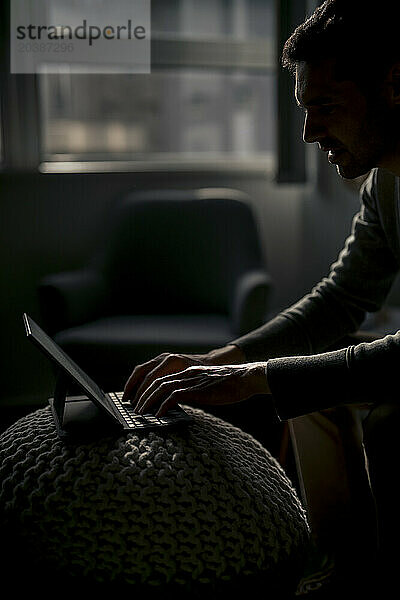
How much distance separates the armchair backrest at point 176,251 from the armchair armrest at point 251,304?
0.89ft

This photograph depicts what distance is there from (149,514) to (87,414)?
0.80ft

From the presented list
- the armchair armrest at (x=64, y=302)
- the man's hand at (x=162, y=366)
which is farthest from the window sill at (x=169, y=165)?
the man's hand at (x=162, y=366)

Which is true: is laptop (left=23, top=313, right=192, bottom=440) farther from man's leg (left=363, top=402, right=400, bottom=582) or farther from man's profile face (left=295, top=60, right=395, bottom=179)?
man's profile face (left=295, top=60, right=395, bottom=179)

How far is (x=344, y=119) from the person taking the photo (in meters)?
1.21

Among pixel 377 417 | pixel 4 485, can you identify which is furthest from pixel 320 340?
pixel 4 485

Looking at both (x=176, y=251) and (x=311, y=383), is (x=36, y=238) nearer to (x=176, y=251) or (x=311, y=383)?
(x=176, y=251)

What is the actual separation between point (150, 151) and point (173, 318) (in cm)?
104

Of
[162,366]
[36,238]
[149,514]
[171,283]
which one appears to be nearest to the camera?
[149,514]

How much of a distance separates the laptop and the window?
2033 millimetres

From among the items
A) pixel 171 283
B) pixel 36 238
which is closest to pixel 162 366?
pixel 171 283

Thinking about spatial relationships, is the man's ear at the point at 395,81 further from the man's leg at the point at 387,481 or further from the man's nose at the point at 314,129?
the man's leg at the point at 387,481

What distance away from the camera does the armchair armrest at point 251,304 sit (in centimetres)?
246

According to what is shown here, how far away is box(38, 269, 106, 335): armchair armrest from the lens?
248 cm

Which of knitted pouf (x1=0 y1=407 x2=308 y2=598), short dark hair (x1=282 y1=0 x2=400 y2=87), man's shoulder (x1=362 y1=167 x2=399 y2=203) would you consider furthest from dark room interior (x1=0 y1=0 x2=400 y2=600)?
short dark hair (x1=282 y1=0 x2=400 y2=87)
